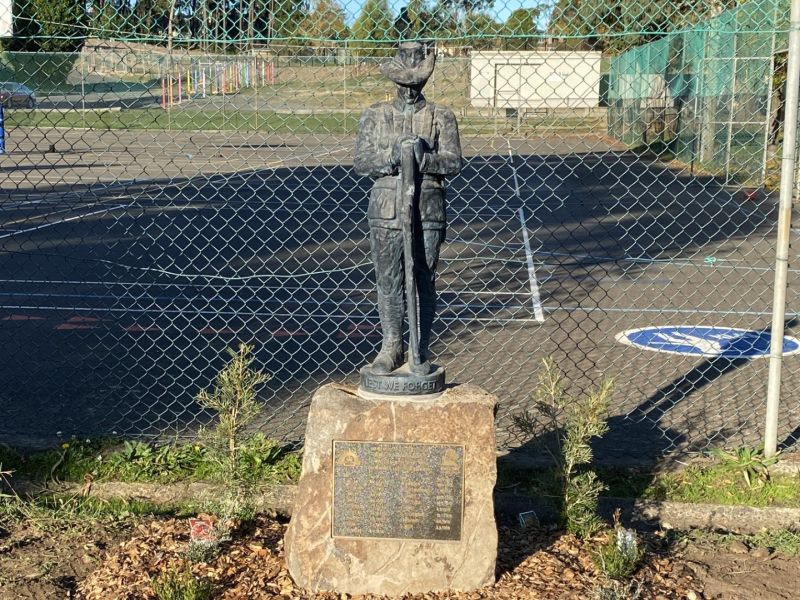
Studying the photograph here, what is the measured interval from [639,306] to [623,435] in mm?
3820

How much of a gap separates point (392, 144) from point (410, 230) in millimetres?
373

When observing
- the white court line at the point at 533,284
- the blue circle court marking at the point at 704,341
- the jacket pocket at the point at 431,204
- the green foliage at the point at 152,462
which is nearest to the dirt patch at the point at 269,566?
the green foliage at the point at 152,462

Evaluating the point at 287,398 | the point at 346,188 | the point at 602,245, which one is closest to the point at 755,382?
the point at 287,398

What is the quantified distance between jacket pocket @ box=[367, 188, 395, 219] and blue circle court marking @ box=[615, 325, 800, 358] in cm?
443

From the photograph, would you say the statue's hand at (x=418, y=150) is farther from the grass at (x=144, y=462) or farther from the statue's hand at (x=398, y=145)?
the grass at (x=144, y=462)

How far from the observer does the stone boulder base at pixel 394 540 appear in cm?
425

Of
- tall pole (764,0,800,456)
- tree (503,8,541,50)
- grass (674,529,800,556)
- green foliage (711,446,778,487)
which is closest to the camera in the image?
grass (674,529,800,556)

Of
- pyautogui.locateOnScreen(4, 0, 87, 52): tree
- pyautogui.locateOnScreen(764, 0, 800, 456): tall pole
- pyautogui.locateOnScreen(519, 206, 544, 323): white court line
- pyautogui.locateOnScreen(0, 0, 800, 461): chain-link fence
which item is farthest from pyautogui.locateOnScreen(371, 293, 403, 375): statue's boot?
pyautogui.locateOnScreen(519, 206, 544, 323): white court line

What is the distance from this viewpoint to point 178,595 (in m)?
3.90

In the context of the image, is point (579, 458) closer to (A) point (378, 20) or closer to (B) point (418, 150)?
(B) point (418, 150)

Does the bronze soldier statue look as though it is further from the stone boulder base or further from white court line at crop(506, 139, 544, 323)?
white court line at crop(506, 139, 544, 323)

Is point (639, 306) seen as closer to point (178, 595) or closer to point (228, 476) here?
point (228, 476)

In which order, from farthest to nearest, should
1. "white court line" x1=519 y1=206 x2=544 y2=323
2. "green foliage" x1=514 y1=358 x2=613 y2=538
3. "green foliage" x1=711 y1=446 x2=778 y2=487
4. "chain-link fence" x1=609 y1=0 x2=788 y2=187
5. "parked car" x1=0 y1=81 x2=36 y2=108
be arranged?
"chain-link fence" x1=609 y1=0 x2=788 y2=187, "parked car" x1=0 y1=81 x2=36 y2=108, "white court line" x1=519 y1=206 x2=544 y2=323, "green foliage" x1=711 y1=446 x2=778 y2=487, "green foliage" x1=514 y1=358 x2=613 y2=538

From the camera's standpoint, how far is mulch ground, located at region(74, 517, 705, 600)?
418 cm
